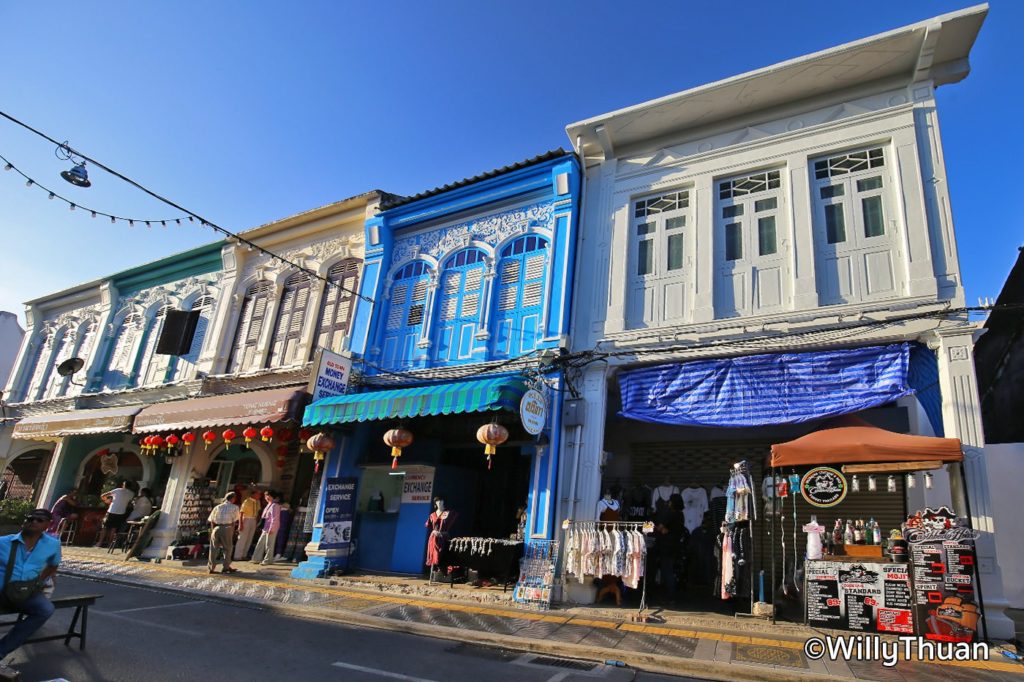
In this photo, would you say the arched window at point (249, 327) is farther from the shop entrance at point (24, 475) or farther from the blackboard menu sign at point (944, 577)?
the blackboard menu sign at point (944, 577)

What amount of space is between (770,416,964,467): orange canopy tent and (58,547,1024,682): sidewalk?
7.32ft

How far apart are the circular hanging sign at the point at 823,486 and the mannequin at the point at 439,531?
627 cm

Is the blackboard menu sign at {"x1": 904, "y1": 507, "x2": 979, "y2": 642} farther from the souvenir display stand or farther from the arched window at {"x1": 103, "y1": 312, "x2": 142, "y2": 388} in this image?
the arched window at {"x1": 103, "y1": 312, "x2": 142, "y2": 388}

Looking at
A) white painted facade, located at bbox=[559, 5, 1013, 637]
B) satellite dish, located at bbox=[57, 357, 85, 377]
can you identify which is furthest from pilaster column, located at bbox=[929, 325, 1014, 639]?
satellite dish, located at bbox=[57, 357, 85, 377]

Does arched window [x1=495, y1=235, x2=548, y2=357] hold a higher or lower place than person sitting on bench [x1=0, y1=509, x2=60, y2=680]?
higher

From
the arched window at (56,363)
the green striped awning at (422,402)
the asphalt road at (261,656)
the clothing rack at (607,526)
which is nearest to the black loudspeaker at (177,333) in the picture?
the arched window at (56,363)

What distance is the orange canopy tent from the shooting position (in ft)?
25.1

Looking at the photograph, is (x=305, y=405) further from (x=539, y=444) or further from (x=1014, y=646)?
(x=1014, y=646)

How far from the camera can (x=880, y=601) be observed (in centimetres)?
759

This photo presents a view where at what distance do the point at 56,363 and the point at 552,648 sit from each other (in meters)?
22.6

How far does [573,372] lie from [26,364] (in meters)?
22.6

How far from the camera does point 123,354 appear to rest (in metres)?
19.6

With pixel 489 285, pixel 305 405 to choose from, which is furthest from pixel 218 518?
pixel 489 285

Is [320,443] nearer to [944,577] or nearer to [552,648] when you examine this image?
[552,648]
